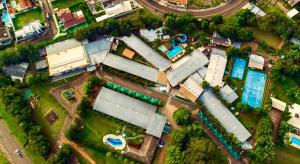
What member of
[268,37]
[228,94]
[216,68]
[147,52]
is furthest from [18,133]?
[268,37]

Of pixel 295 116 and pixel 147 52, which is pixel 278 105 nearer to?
pixel 295 116

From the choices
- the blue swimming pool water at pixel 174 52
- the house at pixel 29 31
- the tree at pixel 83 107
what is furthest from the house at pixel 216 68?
the house at pixel 29 31

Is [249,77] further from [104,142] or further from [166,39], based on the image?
[104,142]

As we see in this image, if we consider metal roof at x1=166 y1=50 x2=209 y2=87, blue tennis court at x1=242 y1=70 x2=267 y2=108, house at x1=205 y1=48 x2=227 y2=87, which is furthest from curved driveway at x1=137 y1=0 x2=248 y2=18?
blue tennis court at x1=242 y1=70 x2=267 y2=108

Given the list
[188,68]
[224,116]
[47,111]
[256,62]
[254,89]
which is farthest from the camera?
[256,62]

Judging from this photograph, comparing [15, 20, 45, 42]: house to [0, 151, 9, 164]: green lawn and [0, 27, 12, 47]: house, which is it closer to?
[0, 27, 12, 47]: house

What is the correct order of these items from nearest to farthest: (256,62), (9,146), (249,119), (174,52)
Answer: (9,146), (249,119), (256,62), (174,52)
